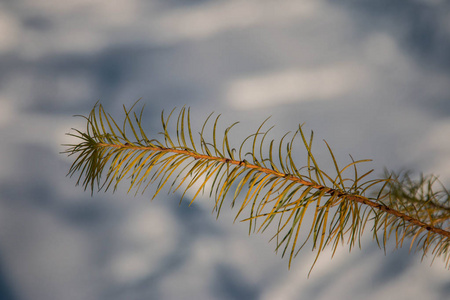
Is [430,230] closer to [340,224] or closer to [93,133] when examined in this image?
[340,224]

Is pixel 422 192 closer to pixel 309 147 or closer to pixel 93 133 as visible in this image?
pixel 309 147

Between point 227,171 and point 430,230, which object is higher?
point 227,171

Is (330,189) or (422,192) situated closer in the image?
(330,189)

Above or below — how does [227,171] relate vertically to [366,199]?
above

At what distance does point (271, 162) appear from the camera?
1.49 feet

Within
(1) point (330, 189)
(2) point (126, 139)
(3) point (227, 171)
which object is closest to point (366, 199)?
(1) point (330, 189)

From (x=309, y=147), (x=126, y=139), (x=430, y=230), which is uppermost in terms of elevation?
(x=126, y=139)

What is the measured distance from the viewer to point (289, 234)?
0.45 metres

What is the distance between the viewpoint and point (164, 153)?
50 cm

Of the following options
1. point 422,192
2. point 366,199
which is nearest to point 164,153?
point 366,199

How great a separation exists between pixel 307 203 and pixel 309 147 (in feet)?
0.21

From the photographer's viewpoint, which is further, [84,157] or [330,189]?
[84,157]

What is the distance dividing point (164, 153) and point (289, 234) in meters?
0.18

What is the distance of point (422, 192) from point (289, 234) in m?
0.23
